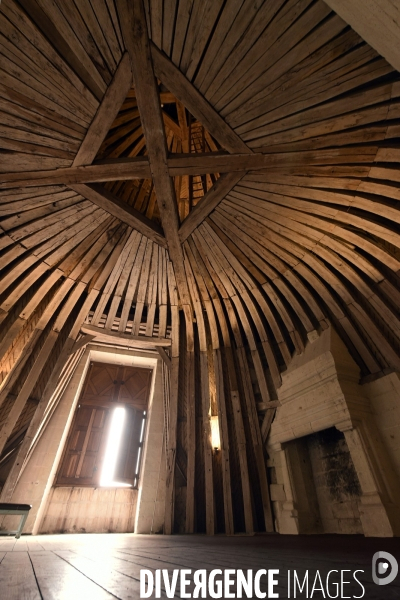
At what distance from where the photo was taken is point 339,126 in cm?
323

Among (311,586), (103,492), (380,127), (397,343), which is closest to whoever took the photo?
(311,586)

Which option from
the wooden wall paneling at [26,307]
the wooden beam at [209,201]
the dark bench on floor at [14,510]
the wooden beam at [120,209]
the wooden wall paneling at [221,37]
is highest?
the wooden beam at [120,209]

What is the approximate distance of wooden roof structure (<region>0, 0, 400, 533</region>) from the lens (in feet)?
9.18

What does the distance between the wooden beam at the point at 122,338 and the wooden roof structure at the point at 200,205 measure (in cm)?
5

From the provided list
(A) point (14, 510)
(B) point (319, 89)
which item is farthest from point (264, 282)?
(A) point (14, 510)

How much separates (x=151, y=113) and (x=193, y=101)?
57 cm

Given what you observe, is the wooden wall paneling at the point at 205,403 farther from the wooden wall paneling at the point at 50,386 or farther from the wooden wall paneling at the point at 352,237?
the wooden wall paneling at the point at 352,237

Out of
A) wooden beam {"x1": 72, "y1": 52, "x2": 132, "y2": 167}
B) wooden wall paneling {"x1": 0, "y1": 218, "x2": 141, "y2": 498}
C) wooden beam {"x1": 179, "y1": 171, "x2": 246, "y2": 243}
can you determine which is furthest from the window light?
wooden beam {"x1": 72, "y1": 52, "x2": 132, "y2": 167}

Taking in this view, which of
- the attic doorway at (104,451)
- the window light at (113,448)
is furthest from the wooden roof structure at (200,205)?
the window light at (113,448)

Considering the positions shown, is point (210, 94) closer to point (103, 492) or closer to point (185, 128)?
point (185, 128)

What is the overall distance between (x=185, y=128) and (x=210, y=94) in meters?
2.69

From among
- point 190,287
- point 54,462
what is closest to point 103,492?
point 54,462

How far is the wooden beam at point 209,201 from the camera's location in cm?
411

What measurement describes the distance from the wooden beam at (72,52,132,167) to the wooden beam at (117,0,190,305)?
0.11 m
